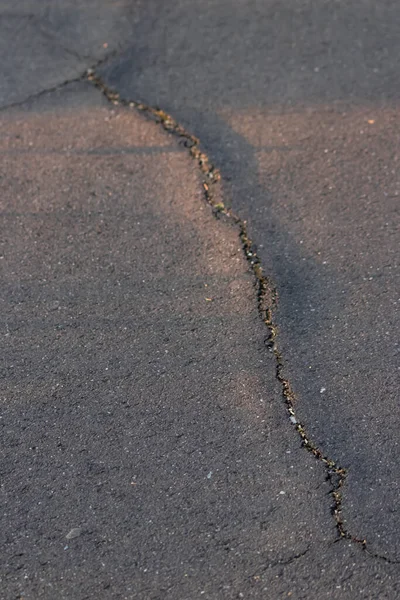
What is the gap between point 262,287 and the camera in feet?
13.9

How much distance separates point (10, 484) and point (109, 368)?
2.34 ft

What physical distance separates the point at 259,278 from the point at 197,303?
36 cm

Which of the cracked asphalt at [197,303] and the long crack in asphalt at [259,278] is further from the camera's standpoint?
the long crack in asphalt at [259,278]

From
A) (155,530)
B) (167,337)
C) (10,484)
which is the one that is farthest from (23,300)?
(155,530)

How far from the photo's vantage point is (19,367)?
390 cm

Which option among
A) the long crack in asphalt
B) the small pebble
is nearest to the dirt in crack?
the long crack in asphalt

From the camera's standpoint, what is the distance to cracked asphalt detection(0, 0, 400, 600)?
10.7ft

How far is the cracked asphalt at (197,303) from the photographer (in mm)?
3258

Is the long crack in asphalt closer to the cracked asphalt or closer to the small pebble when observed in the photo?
the cracked asphalt

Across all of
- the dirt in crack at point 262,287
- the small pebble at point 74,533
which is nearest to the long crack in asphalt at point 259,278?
the dirt in crack at point 262,287

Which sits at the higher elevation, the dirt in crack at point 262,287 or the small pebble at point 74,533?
the dirt in crack at point 262,287

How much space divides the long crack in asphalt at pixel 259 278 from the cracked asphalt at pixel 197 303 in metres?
0.02

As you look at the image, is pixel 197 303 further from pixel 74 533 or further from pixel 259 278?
pixel 74 533

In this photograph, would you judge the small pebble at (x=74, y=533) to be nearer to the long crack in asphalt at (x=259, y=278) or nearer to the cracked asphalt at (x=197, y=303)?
the cracked asphalt at (x=197, y=303)
